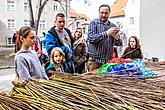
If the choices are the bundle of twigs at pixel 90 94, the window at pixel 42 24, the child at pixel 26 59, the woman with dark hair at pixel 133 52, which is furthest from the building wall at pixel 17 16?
the bundle of twigs at pixel 90 94

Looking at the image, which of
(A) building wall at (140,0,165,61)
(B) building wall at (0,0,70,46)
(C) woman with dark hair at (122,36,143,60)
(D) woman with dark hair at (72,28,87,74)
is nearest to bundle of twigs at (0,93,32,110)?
(C) woman with dark hair at (122,36,143,60)

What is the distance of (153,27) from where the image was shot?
41.8 ft

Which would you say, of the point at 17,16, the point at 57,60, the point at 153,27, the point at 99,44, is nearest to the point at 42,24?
the point at 17,16

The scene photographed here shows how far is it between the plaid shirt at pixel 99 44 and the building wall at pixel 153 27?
909 centimetres

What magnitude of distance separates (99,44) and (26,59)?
117 centimetres

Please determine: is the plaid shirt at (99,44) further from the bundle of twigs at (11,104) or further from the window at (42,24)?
the window at (42,24)

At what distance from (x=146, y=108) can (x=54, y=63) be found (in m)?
1.90

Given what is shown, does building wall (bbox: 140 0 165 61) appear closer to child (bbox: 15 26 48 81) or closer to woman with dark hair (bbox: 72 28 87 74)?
woman with dark hair (bbox: 72 28 87 74)

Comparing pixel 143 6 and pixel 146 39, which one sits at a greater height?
pixel 143 6

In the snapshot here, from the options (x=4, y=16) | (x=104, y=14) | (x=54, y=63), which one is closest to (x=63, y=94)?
(x=54, y=63)

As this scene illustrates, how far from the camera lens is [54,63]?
2902mm

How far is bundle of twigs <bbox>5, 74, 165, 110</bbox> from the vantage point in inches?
43.8

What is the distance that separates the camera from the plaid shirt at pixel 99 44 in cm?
321

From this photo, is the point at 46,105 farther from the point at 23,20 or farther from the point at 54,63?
the point at 23,20
